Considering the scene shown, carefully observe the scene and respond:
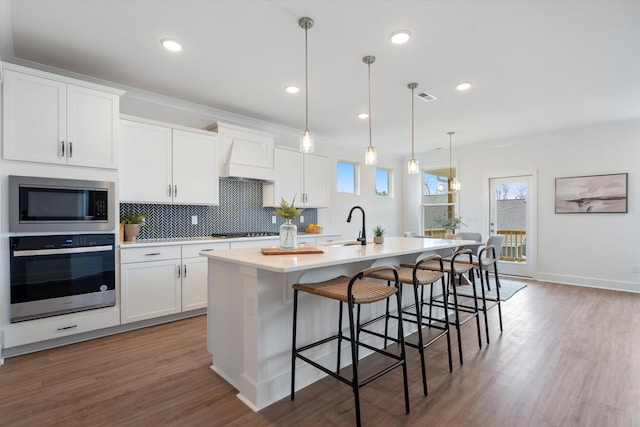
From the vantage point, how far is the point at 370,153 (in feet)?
9.84

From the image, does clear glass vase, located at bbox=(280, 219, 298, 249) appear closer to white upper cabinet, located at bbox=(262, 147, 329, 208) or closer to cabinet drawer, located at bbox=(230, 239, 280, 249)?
cabinet drawer, located at bbox=(230, 239, 280, 249)

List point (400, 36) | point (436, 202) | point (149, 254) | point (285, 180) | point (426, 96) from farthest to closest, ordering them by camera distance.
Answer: point (436, 202) → point (285, 180) → point (426, 96) → point (149, 254) → point (400, 36)

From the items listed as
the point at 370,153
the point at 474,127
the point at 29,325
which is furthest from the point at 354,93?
the point at 29,325

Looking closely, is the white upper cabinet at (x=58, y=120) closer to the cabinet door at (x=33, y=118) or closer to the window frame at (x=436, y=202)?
the cabinet door at (x=33, y=118)

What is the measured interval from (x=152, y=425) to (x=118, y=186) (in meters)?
2.26

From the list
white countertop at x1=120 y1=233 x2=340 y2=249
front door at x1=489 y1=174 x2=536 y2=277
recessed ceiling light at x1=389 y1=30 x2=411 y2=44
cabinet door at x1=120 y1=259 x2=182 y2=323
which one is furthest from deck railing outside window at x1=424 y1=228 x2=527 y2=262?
cabinet door at x1=120 y1=259 x2=182 y2=323

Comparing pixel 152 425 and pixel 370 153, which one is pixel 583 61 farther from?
pixel 152 425

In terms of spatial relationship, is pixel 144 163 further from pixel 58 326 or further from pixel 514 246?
pixel 514 246

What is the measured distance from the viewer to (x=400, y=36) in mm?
2598

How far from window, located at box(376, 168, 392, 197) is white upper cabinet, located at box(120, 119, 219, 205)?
408 cm

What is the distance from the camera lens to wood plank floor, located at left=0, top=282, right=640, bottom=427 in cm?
186

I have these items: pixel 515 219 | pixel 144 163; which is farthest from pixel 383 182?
pixel 144 163

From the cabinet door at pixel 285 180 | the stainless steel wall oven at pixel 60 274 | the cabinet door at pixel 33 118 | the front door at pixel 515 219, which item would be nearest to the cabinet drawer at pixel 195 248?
the stainless steel wall oven at pixel 60 274

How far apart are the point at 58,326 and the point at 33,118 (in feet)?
5.90
